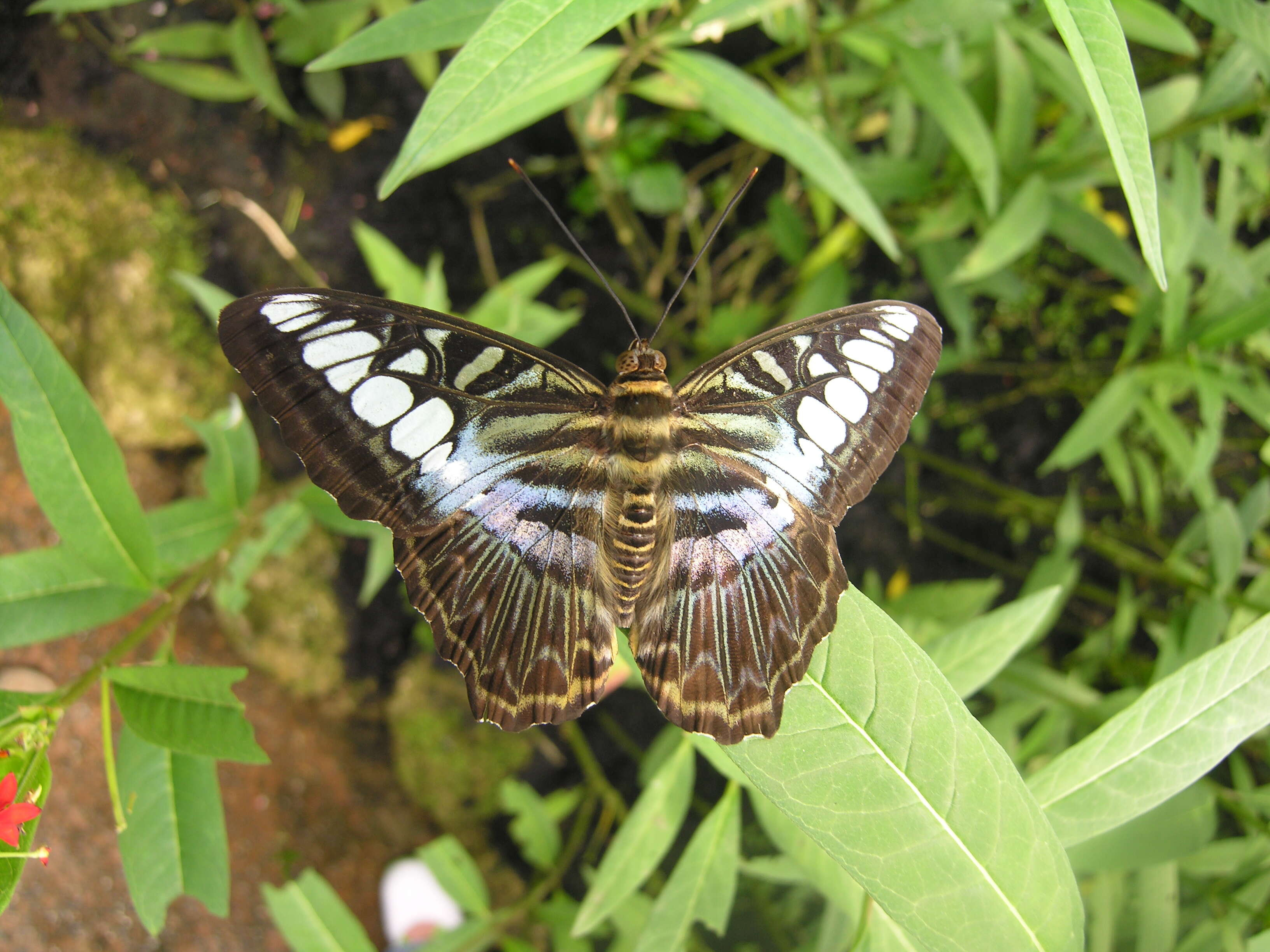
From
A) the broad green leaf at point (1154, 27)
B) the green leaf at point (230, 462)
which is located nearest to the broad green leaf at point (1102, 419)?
the broad green leaf at point (1154, 27)

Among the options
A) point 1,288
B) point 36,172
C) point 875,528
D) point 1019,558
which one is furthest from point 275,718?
point 1019,558

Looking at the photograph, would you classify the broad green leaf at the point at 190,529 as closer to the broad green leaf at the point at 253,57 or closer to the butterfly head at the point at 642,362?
the butterfly head at the point at 642,362

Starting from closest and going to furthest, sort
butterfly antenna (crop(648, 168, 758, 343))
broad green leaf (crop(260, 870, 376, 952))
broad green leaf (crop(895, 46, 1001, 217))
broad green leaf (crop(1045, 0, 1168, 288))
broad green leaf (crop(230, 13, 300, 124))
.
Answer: broad green leaf (crop(1045, 0, 1168, 288)) < butterfly antenna (crop(648, 168, 758, 343)) < broad green leaf (crop(895, 46, 1001, 217)) < broad green leaf (crop(260, 870, 376, 952)) < broad green leaf (crop(230, 13, 300, 124))

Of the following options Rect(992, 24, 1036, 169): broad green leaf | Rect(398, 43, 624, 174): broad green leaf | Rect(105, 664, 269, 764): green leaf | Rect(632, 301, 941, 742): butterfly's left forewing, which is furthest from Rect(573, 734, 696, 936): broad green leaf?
Rect(992, 24, 1036, 169): broad green leaf

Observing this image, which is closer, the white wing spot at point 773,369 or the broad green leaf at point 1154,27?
the white wing spot at point 773,369

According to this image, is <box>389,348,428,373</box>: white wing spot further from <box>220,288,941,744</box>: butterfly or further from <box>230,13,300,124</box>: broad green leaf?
<box>230,13,300,124</box>: broad green leaf

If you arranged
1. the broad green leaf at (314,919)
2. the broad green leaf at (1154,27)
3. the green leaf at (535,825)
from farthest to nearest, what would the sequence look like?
the green leaf at (535,825) → the broad green leaf at (314,919) → the broad green leaf at (1154,27)
